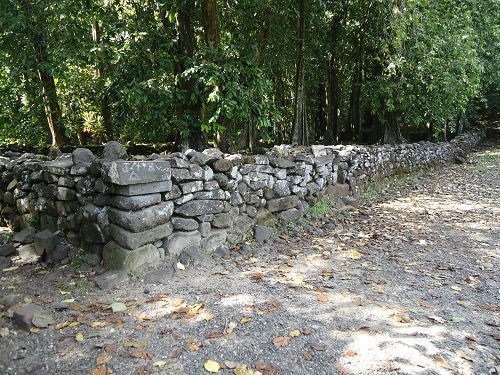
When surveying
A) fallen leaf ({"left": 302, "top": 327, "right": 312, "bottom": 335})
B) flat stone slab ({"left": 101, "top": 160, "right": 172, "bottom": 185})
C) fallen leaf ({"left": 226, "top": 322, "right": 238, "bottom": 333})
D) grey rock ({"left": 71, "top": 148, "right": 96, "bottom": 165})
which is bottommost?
fallen leaf ({"left": 302, "top": 327, "right": 312, "bottom": 335})

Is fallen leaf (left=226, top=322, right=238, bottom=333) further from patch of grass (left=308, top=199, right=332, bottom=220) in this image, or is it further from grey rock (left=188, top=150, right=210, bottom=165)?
patch of grass (left=308, top=199, right=332, bottom=220)

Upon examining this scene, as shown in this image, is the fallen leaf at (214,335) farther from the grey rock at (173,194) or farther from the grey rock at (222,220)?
the grey rock at (222,220)

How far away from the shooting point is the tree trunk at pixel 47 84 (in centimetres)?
566

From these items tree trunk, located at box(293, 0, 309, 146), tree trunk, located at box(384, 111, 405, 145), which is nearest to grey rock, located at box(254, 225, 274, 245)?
tree trunk, located at box(293, 0, 309, 146)

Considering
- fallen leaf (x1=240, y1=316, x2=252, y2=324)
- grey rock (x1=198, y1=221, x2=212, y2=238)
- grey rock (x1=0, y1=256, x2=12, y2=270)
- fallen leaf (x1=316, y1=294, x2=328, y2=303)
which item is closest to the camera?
fallen leaf (x1=240, y1=316, x2=252, y2=324)

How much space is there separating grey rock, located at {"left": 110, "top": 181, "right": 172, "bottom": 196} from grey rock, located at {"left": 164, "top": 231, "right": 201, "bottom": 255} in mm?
514

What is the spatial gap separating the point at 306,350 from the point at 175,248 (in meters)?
1.89

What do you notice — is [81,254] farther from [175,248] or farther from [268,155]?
[268,155]

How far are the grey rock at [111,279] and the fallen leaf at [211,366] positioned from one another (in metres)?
1.43

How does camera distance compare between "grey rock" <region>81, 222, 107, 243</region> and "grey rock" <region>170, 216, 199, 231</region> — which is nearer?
"grey rock" <region>81, 222, 107, 243</region>

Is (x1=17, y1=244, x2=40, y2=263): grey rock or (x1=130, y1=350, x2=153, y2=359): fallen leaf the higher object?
(x1=17, y1=244, x2=40, y2=263): grey rock

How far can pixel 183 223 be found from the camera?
13.3ft

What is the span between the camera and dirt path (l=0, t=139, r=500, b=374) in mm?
2404

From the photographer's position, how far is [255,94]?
22.4 ft
